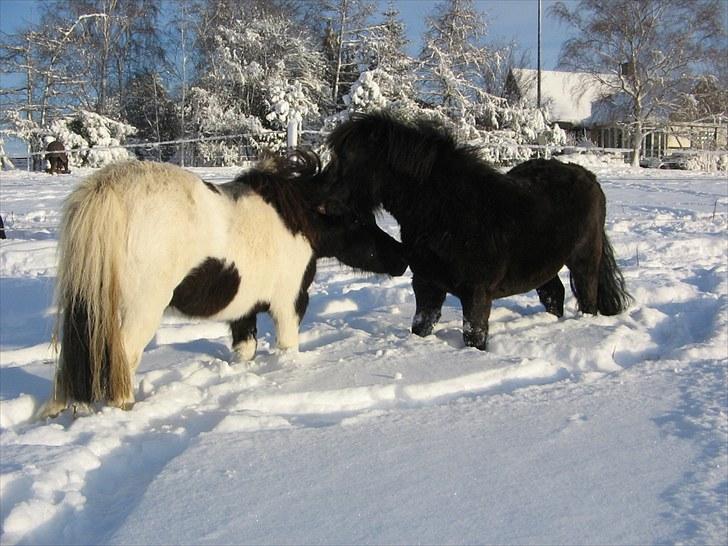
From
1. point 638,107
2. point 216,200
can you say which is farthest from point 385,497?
point 638,107

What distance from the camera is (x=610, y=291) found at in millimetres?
4812

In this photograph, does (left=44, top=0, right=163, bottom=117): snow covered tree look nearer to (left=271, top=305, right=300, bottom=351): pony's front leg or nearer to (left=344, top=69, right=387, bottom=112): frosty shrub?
(left=344, top=69, right=387, bottom=112): frosty shrub

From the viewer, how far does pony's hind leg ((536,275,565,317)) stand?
4797 mm

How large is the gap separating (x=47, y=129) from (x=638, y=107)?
2866 centimetres

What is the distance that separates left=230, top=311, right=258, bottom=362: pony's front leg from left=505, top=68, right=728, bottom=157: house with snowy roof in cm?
3342

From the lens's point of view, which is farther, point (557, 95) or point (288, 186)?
point (557, 95)

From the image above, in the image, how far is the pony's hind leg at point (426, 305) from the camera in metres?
4.26

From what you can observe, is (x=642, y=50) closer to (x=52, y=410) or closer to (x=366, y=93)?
(x=366, y=93)

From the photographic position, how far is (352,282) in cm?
630

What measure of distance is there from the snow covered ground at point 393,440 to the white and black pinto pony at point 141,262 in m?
0.23

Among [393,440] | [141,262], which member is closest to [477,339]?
[393,440]

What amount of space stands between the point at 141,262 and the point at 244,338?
3.77 feet

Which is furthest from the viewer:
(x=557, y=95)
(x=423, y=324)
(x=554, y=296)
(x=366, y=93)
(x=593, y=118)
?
(x=557, y=95)

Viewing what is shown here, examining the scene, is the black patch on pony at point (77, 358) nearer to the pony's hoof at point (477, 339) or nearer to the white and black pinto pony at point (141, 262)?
the white and black pinto pony at point (141, 262)
